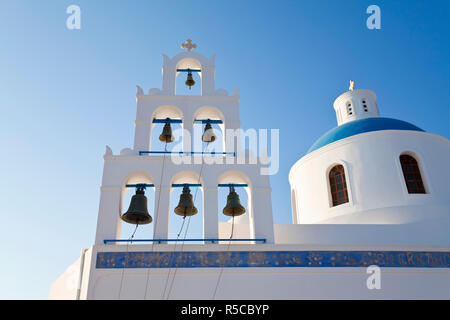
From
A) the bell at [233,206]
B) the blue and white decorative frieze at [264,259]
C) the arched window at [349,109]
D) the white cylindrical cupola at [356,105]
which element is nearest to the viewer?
the blue and white decorative frieze at [264,259]

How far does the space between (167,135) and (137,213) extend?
69.8 inches

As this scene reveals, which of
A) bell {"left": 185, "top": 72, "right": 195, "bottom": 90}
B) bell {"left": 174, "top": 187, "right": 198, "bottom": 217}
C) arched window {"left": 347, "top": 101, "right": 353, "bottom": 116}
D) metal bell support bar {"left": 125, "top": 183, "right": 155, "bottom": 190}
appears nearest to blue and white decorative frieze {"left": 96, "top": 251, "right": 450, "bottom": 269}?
bell {"left": 174, "top": 187, "right": 198, "bottom": 217}

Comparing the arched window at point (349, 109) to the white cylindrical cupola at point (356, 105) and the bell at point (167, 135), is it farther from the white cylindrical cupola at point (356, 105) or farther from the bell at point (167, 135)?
the bell at point (167, 135)

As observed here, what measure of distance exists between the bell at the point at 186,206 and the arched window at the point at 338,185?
494cm

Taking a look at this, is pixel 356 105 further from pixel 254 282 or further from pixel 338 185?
pixel 254 282

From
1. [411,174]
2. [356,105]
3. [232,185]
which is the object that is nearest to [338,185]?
[411,174]

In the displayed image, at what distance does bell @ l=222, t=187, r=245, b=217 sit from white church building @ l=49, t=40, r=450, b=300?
0.07 ft

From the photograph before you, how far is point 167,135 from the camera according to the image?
26.0 feet

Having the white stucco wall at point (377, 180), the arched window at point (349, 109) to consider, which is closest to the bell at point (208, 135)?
the white stucco wall at point (377, 180)

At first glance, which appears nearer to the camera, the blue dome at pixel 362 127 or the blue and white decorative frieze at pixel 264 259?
the blue and white decorative frieze at pixel 264 259

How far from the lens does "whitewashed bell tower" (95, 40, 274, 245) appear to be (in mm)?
6840

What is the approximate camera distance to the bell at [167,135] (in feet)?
26.0
